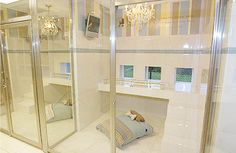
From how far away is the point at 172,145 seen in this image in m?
1.81

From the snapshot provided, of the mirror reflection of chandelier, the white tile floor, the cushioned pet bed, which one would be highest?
the mirror reflection of chandelier

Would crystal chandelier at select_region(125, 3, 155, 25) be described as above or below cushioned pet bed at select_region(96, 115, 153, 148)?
above

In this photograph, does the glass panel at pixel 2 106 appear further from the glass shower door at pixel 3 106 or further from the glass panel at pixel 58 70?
the glass panel at pixel 58 70

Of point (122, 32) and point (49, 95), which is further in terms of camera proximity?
point (122, 32)

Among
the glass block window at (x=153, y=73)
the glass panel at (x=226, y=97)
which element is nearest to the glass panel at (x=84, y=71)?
the glass block window at (x=153, y=73)

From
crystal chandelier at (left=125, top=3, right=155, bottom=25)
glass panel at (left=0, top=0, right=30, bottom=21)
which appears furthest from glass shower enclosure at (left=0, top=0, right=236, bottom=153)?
crystal chandelier at (left=125, top=3, right=155, bottom=25)

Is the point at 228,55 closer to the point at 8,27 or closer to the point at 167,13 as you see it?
the point at 167,13

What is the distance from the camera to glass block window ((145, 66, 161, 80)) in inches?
127

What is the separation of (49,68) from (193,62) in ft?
8.27

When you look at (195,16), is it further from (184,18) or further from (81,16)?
(81,16)

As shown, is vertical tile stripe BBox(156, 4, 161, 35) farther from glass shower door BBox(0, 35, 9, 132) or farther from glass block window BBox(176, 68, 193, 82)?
glass shower door BBox(0, 35, 9, 132)

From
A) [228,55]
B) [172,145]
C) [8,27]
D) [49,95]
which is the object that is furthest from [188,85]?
[8,27]

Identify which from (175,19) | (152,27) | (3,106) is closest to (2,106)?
(3,106)

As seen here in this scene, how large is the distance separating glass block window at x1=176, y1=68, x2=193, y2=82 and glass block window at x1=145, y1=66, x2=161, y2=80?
0.37 meters
